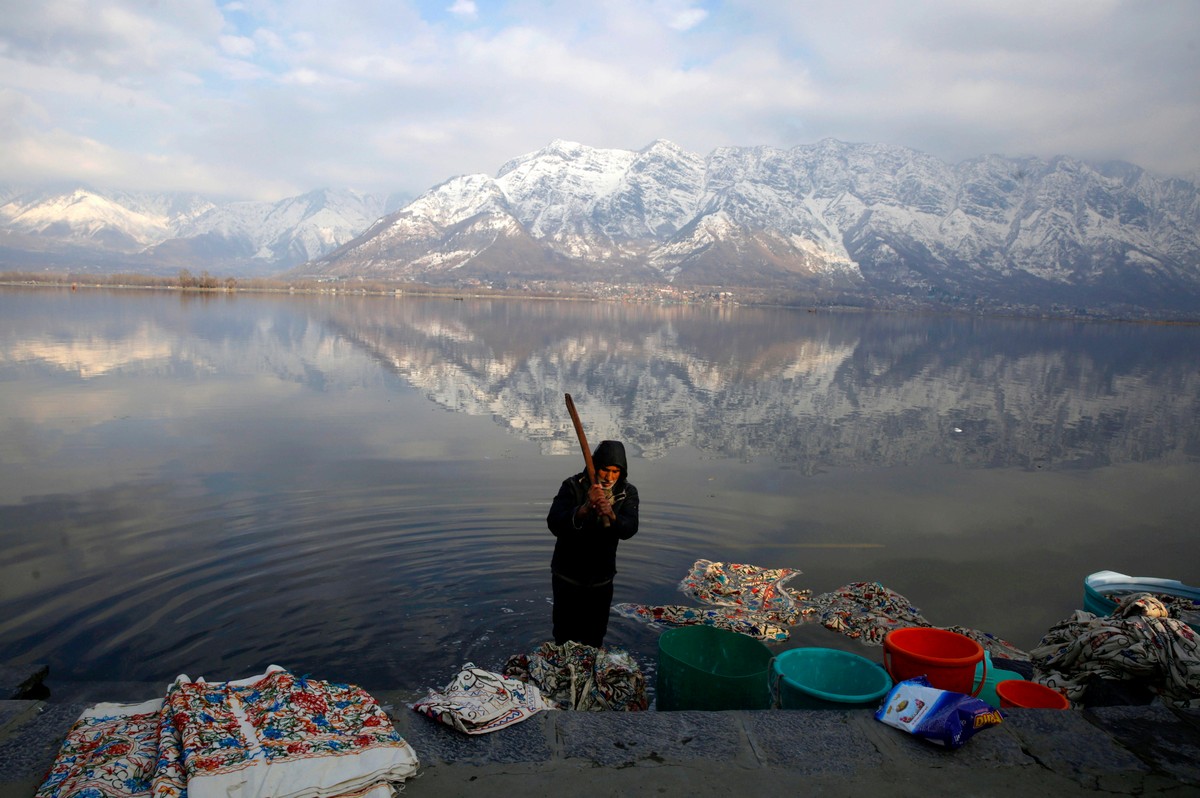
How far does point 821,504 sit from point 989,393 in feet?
66.5

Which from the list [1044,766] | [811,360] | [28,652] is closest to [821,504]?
[1044,766]

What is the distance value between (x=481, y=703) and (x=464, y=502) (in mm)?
7913

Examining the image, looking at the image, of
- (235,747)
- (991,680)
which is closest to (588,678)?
(235,747)

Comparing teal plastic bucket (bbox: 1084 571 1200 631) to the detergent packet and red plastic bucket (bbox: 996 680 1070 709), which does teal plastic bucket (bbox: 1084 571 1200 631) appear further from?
the detergent packet

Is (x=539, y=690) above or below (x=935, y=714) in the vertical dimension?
below

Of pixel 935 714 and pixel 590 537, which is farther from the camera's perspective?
pixel 590 537

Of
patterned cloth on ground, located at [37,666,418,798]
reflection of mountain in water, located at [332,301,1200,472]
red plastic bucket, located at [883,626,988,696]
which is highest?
patterned cloth on ground, located at [37,666,418,798]

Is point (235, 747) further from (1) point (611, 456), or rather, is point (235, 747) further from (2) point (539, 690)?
(1) point (611, 456)

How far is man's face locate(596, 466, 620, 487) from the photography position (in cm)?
585

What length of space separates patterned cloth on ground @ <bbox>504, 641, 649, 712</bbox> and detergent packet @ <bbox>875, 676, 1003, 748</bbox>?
164cm

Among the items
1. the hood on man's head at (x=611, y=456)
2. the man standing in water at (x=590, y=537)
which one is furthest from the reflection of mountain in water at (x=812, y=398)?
the hood on man's head at (x=611, y=456)

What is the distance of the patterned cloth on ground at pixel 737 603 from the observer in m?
7.96

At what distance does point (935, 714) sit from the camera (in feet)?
14.2

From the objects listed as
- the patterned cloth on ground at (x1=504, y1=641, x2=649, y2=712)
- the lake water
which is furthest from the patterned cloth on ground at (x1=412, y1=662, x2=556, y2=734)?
the lake water
